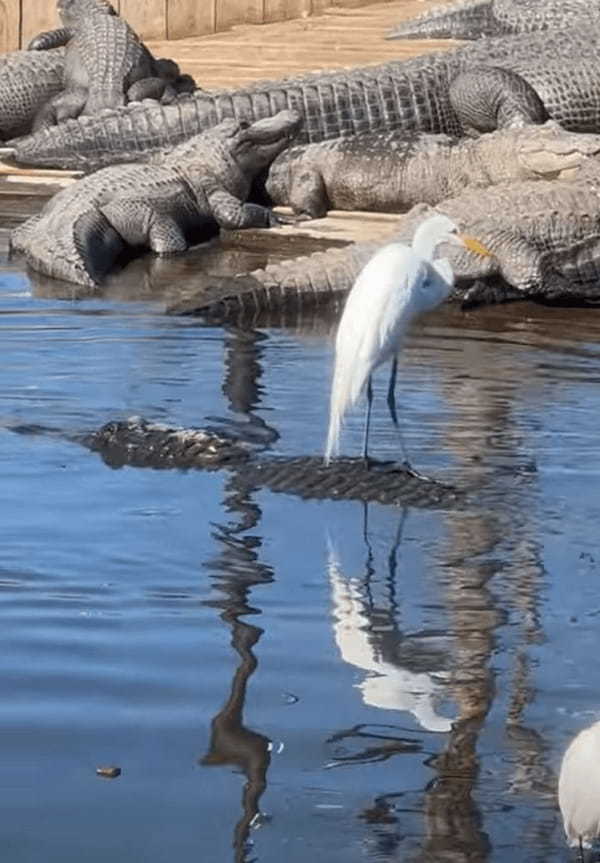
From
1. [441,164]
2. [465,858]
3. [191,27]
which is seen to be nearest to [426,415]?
[465,858]

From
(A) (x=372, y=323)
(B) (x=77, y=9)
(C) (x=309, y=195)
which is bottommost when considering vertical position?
(C) (x=309, y=195)

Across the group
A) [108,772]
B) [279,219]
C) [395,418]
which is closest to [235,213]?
[279,219]

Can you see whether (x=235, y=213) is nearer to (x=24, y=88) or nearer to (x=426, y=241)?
(x=24, y=88)

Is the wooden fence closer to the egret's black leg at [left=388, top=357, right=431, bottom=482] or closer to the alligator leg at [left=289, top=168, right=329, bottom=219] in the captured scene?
the alligator leg at [left=289, top=168, right=329, bottom=219]

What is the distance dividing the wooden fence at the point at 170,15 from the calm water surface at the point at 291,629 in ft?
24.6

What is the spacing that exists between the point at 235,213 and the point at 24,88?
3.11m

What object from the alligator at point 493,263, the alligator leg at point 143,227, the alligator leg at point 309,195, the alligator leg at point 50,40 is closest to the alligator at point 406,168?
the alligator leg at point 309,195

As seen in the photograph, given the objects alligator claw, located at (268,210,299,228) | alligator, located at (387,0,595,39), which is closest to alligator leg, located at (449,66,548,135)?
alligator claw, located at (268,210,299,228)

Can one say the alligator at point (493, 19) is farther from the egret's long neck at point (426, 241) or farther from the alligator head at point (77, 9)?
the egret's long neck at point (426, 241)

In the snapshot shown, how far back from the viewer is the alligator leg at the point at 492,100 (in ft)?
37.9

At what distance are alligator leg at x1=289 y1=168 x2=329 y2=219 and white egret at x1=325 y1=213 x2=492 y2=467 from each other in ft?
13.8

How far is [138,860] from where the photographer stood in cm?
355

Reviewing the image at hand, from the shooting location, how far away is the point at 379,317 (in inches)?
235

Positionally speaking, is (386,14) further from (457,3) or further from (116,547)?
(116,547)
